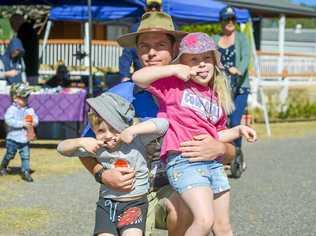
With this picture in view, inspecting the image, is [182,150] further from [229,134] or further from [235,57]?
[235,57]

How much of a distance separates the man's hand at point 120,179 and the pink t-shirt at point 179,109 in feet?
0.79

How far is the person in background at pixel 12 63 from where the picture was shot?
12.2 metres

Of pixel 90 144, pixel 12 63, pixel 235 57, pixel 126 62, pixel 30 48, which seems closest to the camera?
pixel 90 144

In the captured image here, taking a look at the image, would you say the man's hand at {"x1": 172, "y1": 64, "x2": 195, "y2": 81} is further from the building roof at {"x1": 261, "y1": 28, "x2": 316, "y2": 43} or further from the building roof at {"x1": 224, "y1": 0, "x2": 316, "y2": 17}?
the building roof at {"x1": 261, "y1": 28, "x2": 316, "y2": 43}

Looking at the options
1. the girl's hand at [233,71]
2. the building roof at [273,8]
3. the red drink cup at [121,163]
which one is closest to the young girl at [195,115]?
the red drink cup at [121,163]

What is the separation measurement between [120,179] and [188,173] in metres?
0.36

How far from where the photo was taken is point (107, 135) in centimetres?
404

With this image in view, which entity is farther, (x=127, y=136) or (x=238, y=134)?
(x=238, y=134)

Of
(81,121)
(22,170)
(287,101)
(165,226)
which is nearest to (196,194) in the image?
(165,226)

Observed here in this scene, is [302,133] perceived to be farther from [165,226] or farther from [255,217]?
[165,226]

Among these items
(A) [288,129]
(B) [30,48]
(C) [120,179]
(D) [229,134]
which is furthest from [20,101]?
(A) [288,129]

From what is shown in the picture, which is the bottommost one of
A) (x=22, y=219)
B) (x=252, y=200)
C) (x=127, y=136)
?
(x=252, y=200)

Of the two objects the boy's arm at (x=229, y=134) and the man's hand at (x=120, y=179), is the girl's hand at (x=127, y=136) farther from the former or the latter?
the boy's arm at (x=229, y=134)

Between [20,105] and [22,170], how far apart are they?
0.72 metres
